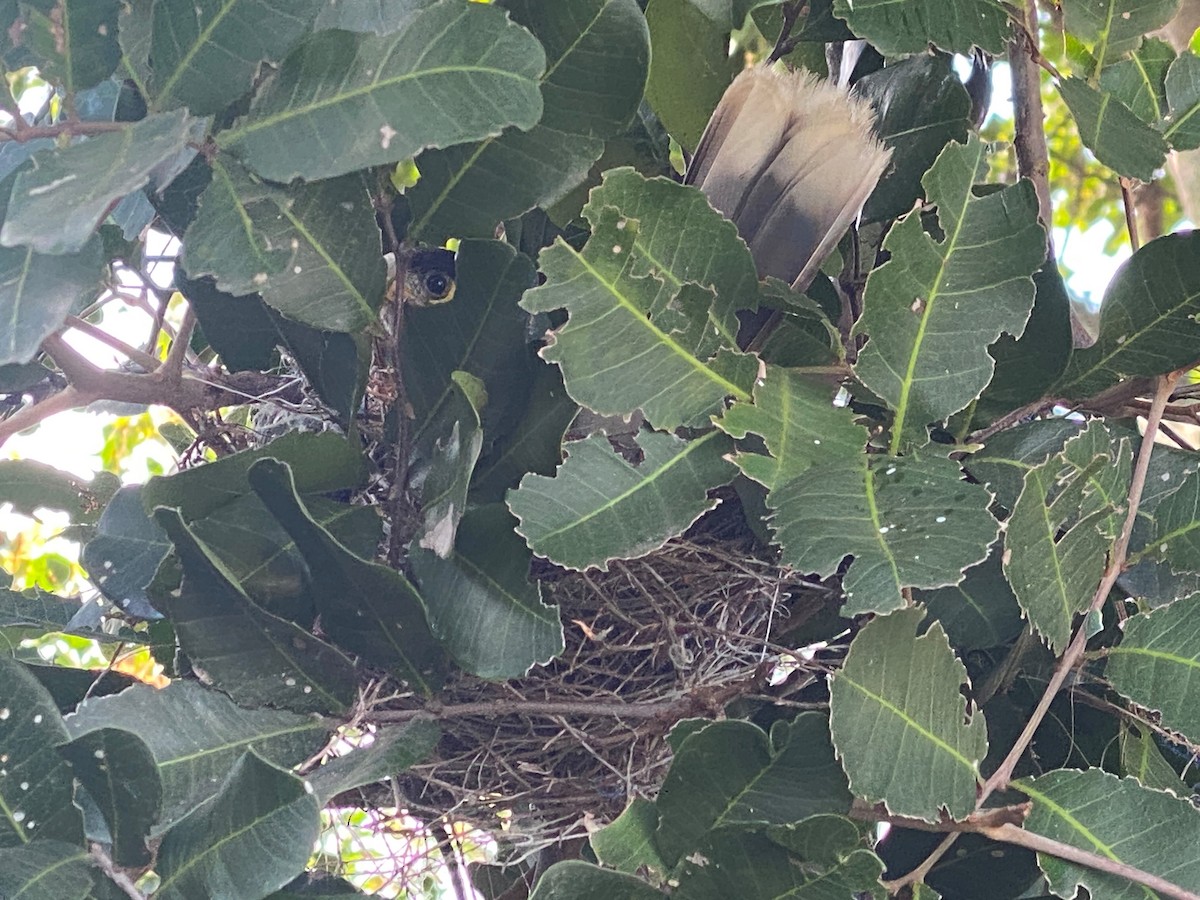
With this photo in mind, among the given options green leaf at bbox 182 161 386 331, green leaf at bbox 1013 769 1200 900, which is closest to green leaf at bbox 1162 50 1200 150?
green leaf at bbox 1013 769 1200 900

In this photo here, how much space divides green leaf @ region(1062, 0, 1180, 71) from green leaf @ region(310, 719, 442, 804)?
0.58 metres

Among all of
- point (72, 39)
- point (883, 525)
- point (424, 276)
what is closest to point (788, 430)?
point (883, 525)

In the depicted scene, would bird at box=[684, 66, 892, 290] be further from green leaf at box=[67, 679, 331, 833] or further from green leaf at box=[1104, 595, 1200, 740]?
green leaf at box=[67, 679, 331, 833]

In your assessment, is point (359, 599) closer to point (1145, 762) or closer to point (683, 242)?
point (683, 242)

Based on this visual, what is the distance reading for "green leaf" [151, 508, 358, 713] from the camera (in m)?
0.54

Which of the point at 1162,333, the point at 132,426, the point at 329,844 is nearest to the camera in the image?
the point at 1162,333

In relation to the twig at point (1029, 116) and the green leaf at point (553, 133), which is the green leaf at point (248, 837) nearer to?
the green leaf at point (553, 133)

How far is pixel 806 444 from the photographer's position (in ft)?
1.72

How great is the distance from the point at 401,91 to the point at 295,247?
104 mm

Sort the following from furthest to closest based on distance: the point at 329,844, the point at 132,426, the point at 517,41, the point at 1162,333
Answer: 1. the point at 132,426
2. the point at 329,844
3. the point at 1162,333
4. the point at 517,41

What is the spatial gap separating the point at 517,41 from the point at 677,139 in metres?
0.18

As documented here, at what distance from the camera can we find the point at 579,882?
0.50m

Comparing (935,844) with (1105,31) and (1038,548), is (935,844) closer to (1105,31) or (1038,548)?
(1038,548)

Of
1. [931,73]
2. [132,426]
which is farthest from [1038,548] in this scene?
[132,426]
